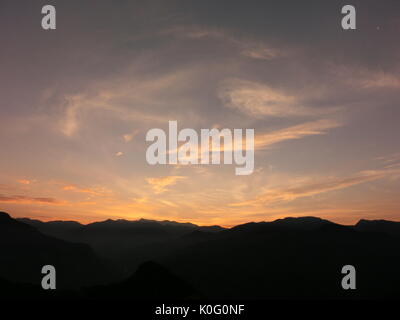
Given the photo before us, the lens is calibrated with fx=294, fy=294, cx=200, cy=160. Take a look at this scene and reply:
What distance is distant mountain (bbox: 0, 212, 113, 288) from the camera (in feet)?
472

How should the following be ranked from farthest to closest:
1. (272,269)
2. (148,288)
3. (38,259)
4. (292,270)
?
(272,269), (292,270), (38,259), (148,288)

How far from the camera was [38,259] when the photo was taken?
156 m

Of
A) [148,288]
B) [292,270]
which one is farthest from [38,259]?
[292,270]

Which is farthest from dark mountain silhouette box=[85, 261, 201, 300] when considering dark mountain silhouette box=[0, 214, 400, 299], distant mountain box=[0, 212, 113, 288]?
distant mountain box=[0, 212, 113, 288]

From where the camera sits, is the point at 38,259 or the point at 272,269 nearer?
the point at 38,259

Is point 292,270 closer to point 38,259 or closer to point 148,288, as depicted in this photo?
point 148,288

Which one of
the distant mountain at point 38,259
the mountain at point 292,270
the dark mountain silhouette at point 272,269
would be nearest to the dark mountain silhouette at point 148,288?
the dark mountain silhouette at point 272,269

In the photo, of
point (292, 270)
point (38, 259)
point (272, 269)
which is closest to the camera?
point (38, 259)

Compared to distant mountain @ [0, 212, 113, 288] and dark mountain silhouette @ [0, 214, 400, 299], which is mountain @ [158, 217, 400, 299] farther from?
distant mountain @ [0, 212, 113, 288]

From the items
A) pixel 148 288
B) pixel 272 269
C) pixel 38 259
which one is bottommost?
pixel 272 269
